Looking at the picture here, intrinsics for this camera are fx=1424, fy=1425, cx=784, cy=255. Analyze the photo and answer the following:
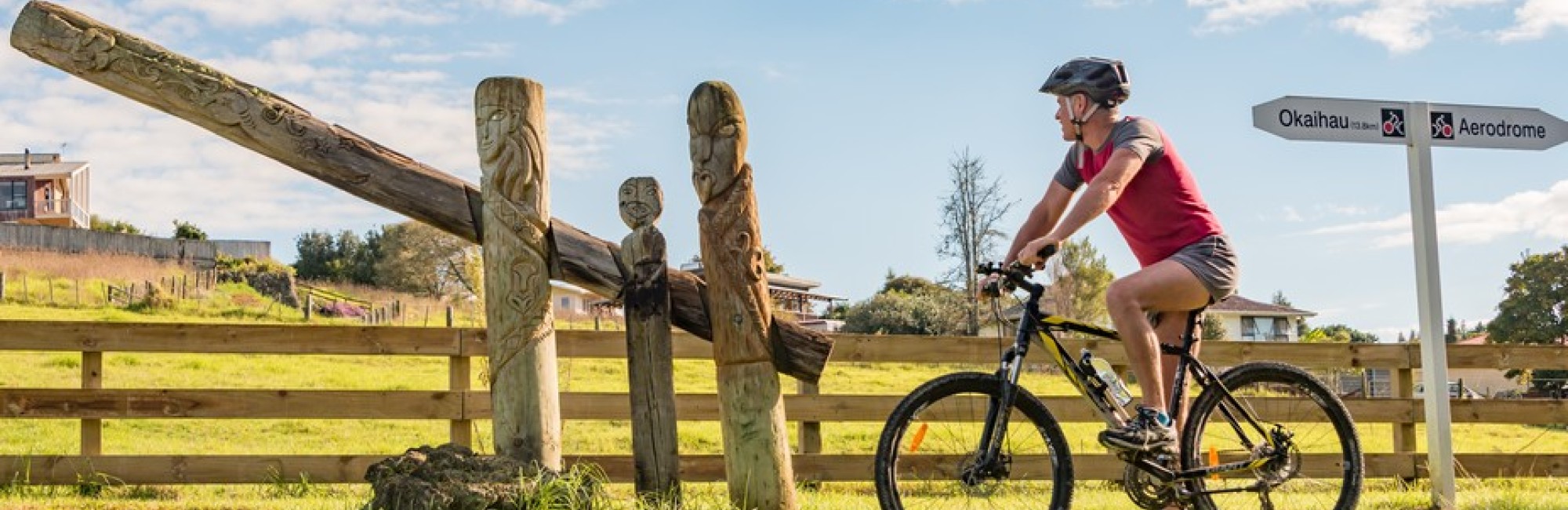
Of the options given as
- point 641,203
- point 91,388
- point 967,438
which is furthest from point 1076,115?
point 91,388

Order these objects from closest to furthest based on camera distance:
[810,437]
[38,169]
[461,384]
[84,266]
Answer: [461,384], [810,437], [84,266], [38,169]

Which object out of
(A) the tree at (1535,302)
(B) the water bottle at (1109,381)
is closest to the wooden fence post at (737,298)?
(B) the water bottle at (1109,381)

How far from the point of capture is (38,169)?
→ 52969 mm

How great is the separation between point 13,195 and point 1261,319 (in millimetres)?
47175

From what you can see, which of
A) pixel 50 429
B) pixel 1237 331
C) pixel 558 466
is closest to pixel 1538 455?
pixel 558 466

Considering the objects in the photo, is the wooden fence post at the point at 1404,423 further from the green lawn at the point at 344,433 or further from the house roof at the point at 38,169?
the house roof at the point at 38,169

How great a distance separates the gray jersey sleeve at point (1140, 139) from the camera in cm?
498

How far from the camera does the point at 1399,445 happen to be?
31.1 ft

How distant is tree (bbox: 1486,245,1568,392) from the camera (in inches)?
1529

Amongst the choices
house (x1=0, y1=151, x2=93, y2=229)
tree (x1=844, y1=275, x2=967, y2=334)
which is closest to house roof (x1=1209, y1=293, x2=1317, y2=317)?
tree (x1=844, y1=275, x2=967, y2=334)

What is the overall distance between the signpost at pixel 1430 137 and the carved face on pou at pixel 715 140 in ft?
10.4

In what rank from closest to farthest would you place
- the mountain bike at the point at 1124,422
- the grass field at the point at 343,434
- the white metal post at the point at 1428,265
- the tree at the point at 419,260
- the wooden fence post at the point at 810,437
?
the mountain bike at the point at 1124,422
the white metal post at the point at 1428,265
the grass field at the point at 343,434
the wooden fence post at the point at 810,437
the tree at the point at 419,260

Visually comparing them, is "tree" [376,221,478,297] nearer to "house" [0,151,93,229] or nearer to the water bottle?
"house" [0,151,93,229]

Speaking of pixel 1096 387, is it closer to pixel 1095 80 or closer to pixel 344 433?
pixel 1095 80
